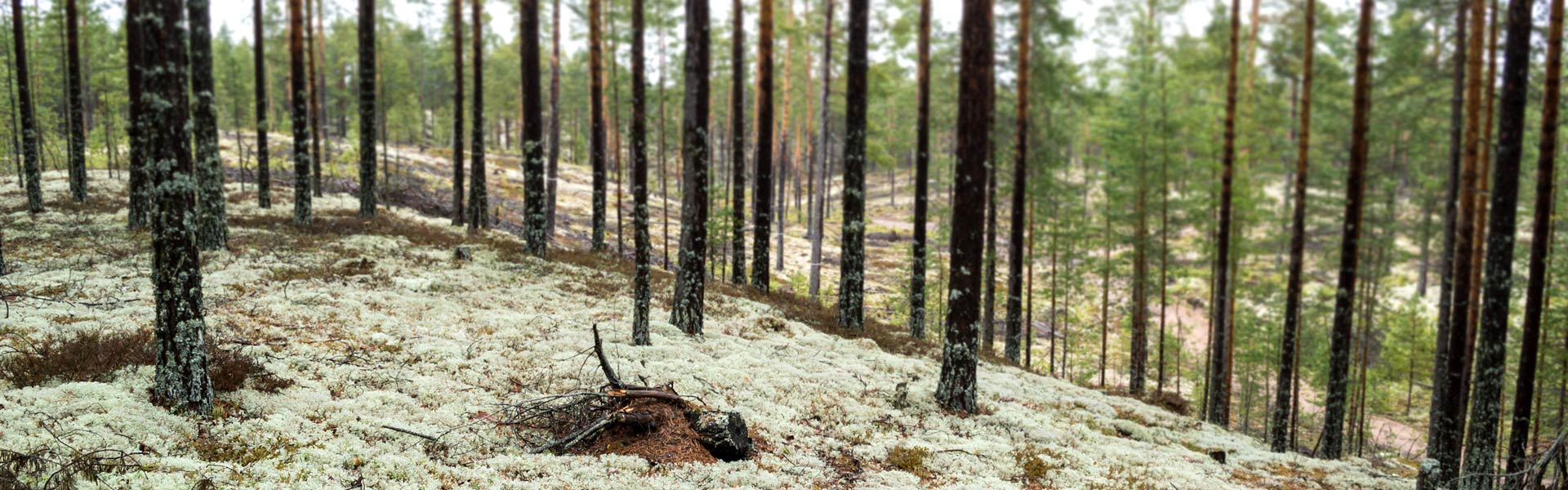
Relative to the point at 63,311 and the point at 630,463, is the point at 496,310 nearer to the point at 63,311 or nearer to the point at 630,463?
the point at 63,311

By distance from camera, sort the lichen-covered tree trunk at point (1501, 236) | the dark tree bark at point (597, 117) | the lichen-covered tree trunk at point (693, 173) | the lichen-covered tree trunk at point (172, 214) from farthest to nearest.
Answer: the dark tree bark at point (597, 117), the lichen-covered tree trunk at point (693, 173), the lichen-covered tree trunk at point (1501, 236), the lichen-covered tree trunk at point (172, 214)

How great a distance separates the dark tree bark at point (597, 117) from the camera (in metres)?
19.9

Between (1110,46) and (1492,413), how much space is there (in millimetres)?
25895

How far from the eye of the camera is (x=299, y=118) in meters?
20.0

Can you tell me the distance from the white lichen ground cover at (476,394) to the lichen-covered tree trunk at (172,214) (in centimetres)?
39

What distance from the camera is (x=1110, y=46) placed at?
1332 inches

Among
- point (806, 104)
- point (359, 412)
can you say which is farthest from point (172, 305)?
point (806, 104)

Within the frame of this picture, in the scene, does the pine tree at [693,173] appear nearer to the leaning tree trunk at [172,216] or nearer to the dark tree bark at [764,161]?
the dark tree bark at [764,161]

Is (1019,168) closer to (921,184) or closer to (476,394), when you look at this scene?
(921,184)

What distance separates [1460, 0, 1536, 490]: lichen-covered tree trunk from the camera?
10.5m

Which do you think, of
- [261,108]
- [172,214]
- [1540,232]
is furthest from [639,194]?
[261,108]

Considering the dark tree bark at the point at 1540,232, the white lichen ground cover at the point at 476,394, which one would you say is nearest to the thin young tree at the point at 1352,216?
the white lichen ground cover at the point at 476,394

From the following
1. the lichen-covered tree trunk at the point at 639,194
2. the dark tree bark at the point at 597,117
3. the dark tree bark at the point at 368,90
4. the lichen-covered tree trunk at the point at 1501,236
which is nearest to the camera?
the lichen-covered tree trunk at the point at 1501,236

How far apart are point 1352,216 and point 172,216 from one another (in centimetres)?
1854
